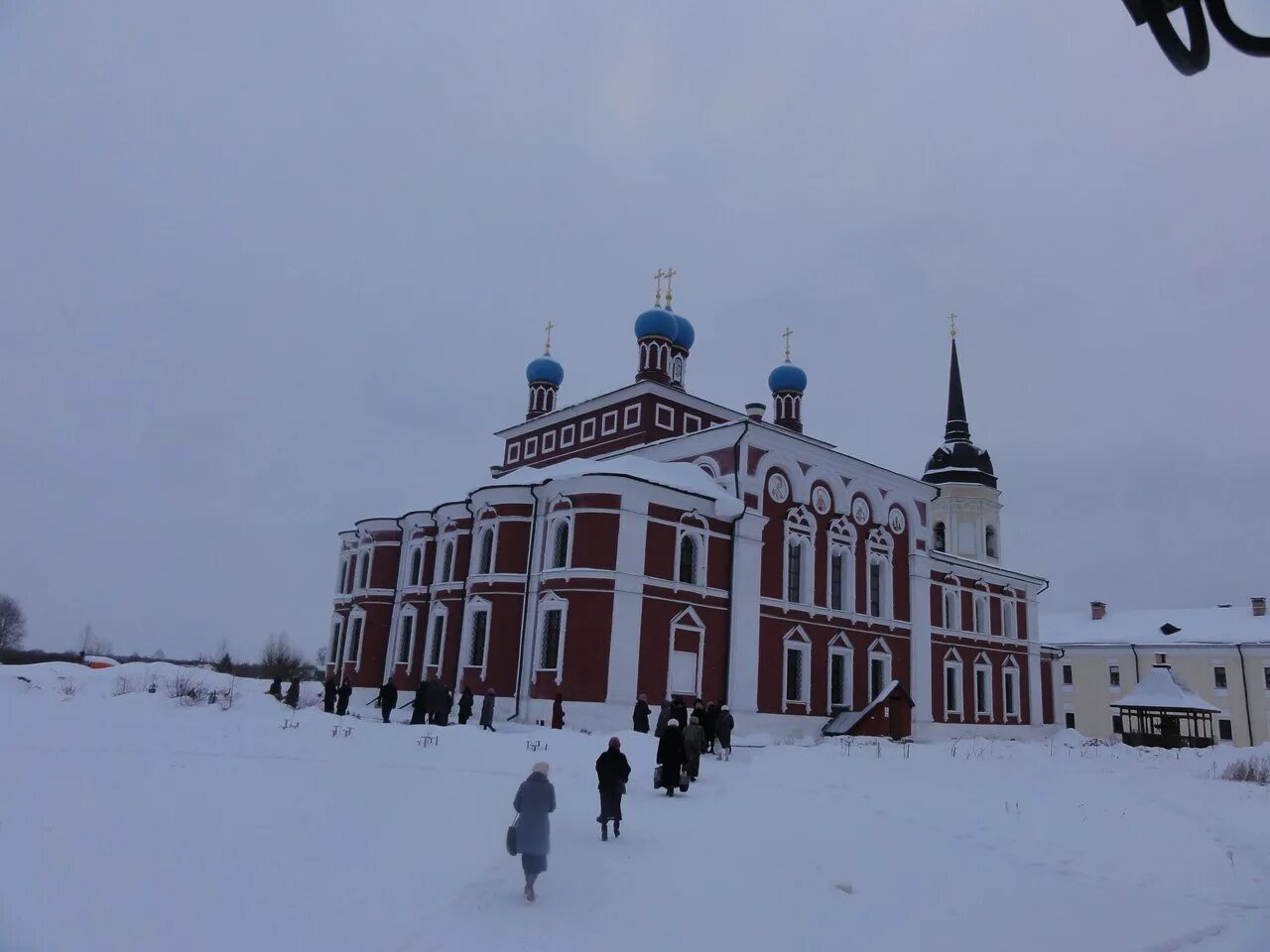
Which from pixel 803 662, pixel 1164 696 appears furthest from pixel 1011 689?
pixel 803 662

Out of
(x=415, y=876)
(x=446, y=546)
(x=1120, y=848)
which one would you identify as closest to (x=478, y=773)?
(x=415, y=876)

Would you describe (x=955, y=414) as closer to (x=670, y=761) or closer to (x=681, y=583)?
(x=681, y=583)

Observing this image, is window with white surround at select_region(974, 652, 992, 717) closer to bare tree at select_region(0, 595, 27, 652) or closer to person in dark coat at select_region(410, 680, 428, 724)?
person in dark coat at select_region(410, 680, 428, 724)

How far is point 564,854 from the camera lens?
10.0 meters

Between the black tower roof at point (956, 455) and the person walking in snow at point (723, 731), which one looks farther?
the black tower roof at point (956, 455)

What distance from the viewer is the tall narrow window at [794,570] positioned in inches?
1192

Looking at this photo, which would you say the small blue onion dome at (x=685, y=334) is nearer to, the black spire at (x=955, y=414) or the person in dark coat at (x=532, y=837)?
the black spire at (x=955, y=414)

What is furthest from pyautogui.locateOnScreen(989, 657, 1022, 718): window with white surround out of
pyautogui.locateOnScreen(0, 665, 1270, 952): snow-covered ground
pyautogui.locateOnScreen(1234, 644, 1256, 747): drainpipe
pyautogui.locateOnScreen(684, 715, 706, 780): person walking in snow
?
pyautogui.locateOnScreen(684, 715, 706, 780): person walking in snow

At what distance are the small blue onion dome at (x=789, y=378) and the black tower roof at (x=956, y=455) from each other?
515 inches

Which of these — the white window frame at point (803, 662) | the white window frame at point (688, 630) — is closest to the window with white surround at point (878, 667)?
the white window frame at point (803, 662)

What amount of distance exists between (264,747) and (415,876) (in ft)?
27.4

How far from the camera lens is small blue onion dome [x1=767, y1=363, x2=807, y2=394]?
39.6 meters

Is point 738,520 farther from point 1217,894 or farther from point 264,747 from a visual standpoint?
point 1217,894

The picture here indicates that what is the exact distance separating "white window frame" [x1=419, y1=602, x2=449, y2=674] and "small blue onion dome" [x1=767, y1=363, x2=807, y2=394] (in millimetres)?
18407
